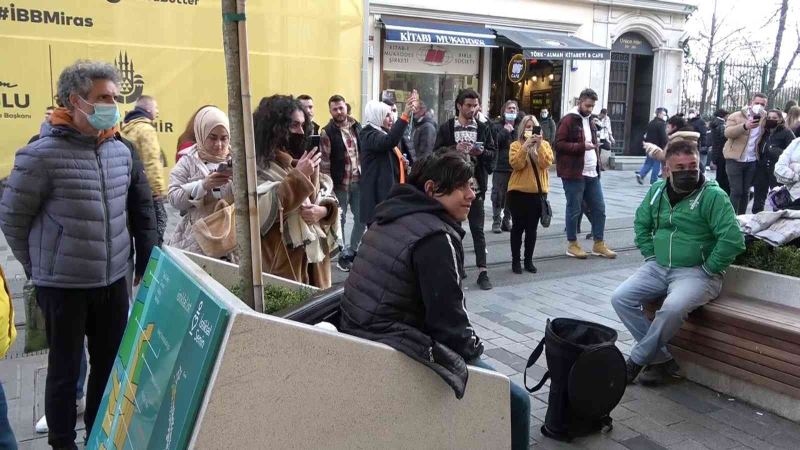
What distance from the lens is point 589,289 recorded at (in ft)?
21.6

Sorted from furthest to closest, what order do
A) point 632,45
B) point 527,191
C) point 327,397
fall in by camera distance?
point 632,45 → point 527,191 → point 327,397

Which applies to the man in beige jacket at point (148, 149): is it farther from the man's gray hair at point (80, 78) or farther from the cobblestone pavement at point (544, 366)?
the man's gray hair at point (80, 78)

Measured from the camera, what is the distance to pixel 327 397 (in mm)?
2162

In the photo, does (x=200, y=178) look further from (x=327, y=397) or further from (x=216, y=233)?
(x=327, y=397)

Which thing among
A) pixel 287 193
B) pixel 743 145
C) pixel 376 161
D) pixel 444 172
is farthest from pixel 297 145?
pixel 743 145

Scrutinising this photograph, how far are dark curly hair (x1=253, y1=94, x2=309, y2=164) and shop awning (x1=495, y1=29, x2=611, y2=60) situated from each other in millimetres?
13483

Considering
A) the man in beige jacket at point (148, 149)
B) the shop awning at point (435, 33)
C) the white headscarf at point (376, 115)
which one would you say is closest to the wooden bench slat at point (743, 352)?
the white headscarf at point (376, 115)

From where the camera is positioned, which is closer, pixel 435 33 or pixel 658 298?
pixel 658 298

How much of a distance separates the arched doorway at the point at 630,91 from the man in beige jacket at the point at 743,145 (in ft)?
33.0

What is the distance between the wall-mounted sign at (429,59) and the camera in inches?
632

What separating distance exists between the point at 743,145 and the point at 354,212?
5755mm

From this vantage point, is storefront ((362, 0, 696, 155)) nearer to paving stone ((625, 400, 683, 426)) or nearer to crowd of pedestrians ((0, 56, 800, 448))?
crowd of pedestrians ((0, 56, 800, 448))

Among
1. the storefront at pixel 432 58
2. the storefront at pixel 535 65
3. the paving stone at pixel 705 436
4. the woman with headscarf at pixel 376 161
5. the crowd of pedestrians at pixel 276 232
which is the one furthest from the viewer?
the storefront at pixel 535 65

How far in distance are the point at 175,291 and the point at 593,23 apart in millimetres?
18204
